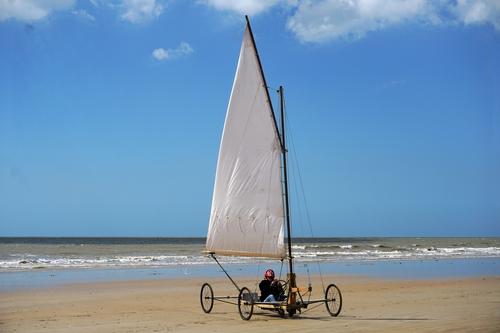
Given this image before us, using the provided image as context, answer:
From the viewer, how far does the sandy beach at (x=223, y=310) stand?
36.2ft

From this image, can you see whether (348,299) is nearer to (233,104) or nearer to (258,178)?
(258,178)

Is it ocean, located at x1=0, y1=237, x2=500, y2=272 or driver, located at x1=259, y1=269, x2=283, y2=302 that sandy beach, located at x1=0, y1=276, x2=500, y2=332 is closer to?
driver, located at x1=259, y1=269, x2=283, y2=302

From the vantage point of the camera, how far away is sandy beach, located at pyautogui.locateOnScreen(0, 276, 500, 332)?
11023 mm

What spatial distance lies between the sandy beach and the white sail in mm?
1529

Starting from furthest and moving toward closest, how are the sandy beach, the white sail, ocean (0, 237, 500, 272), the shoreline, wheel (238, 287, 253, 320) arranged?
ocean (0, 237, 500, 272) < the shoreline < the white sail < wheel (238, 287, 253, 320) < the sandy beach

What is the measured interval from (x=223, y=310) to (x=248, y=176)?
126 inches

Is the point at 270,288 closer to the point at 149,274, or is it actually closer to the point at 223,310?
the point at 223,310

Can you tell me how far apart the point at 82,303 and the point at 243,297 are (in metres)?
5.38

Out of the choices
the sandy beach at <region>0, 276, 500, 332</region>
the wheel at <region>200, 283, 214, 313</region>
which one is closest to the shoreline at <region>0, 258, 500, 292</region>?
the sandy beach at <region>0, 276, 500, 332</region>

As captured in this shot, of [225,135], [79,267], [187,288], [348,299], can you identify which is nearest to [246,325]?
[225,135]

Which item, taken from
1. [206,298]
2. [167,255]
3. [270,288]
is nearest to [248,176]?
[270,288]

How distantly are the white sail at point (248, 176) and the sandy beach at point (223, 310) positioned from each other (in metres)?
Answer: 1.53

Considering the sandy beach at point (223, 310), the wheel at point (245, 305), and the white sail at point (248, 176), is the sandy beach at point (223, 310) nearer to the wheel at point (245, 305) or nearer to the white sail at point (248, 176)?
the wheel at point (245, 305)

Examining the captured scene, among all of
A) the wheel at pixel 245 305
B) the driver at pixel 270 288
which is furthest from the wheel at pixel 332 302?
the wheel at pixel 245 305
